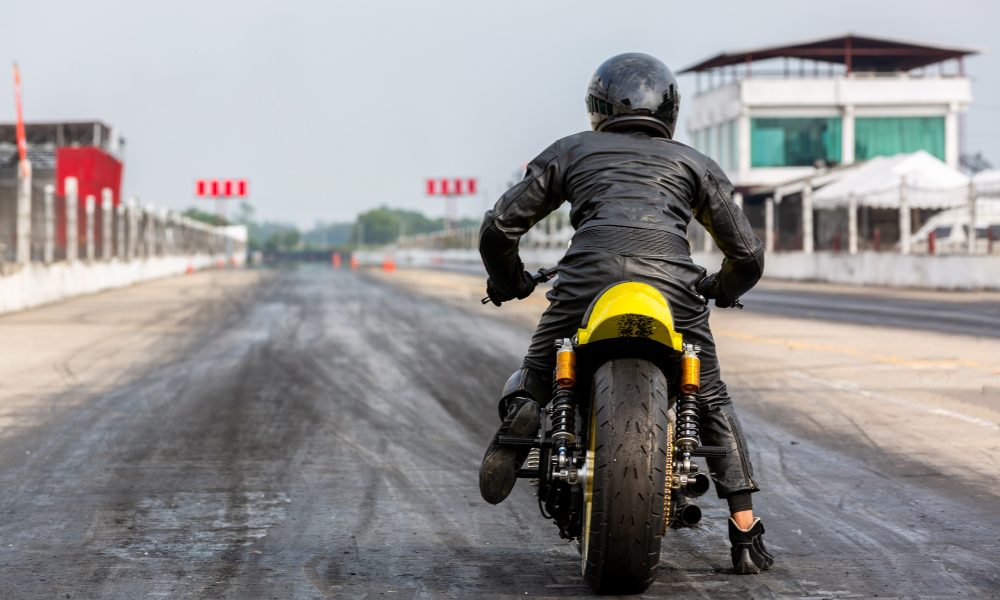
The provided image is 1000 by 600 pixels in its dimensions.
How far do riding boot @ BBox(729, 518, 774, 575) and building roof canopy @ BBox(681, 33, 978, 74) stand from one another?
68262 millimetres

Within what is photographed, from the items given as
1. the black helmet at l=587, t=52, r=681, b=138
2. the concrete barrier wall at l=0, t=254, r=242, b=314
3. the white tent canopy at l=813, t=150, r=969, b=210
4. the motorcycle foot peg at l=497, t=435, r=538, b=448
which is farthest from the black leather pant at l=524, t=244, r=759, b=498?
the white tent canopy at l=813, t=150, r=969, b=210

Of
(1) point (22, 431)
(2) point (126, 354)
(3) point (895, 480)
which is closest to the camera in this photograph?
(3) point (895, 480)

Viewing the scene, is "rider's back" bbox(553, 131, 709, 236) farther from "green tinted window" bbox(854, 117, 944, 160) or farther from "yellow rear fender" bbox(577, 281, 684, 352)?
"green tinted window" bbox(854, 117, 944, 160)

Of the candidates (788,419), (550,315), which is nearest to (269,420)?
(788,419)

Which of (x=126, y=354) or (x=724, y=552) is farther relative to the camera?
(x=126, y=354)

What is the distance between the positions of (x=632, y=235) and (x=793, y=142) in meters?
70.5

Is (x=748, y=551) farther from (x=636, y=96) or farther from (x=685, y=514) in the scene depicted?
(x=636, y=96)

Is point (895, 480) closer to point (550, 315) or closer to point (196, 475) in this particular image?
point (550, 315)

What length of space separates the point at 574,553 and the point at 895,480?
244cm

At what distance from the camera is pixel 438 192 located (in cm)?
14362

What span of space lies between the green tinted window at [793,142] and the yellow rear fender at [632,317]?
6966cm

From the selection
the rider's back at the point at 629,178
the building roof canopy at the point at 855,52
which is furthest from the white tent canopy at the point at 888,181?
the rider's back at the point at 629,178

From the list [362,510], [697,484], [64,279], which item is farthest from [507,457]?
[64,279]

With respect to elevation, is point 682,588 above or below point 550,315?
below
